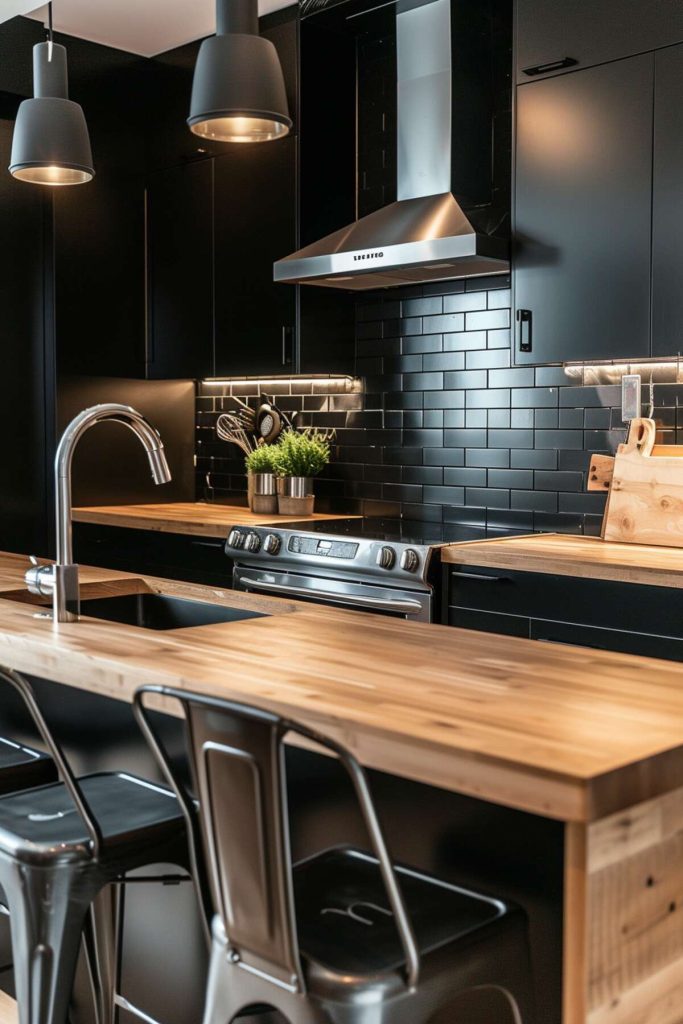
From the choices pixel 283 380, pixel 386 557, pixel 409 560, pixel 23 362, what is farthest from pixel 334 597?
pixel 23 362

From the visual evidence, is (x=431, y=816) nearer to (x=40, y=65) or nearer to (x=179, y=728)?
(x=179, y=728)

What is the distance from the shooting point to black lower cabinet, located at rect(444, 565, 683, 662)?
10.4ft

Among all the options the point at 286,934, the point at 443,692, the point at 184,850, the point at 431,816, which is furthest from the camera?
the point at 184,850

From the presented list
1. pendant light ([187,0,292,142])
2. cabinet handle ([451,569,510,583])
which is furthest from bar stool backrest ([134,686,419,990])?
cabinet handle ([451,569,510,583])

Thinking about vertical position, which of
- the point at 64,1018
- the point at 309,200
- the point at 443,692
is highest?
the point at 309,200

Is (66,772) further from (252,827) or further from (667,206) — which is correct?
(667,206)

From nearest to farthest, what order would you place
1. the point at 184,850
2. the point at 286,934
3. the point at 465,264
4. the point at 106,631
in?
the point at 286,934 < the point at 184,850 < the point at 106,631 < the point at 465,264

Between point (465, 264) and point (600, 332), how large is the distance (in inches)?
25.9

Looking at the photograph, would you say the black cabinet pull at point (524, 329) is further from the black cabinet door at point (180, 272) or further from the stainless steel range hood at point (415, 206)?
the black cabinet door at point (180, 272)

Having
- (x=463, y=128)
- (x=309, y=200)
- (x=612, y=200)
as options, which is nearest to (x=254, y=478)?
(x=309, y=200)

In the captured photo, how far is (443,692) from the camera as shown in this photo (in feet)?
5.56

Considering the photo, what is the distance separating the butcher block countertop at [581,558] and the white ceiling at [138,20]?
2.64m

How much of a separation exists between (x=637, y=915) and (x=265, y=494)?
384 centimetres

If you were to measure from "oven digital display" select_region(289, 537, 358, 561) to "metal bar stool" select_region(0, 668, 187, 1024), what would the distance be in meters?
2.15
